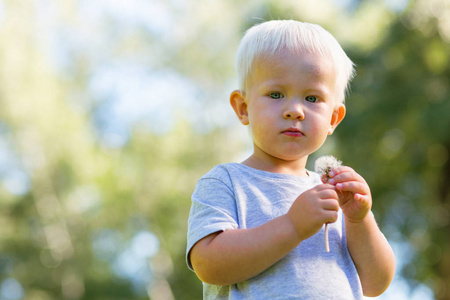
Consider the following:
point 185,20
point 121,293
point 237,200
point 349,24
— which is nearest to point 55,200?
point 121,293

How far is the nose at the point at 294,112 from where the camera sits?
2.34 metres

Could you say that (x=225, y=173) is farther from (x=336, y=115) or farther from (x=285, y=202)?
(x=336, y=115)

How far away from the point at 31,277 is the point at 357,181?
1944cm

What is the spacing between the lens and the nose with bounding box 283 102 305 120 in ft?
7.66

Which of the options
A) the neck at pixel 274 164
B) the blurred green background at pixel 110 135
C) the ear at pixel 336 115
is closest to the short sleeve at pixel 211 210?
the neck at pixel 274 164

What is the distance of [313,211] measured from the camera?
81.9 inches

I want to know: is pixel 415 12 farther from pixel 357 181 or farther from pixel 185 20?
pixel 357 181

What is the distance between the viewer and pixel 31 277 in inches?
782

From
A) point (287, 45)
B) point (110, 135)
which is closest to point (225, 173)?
point (287, 45)

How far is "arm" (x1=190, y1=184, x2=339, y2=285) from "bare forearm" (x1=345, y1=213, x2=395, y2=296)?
0.33 m

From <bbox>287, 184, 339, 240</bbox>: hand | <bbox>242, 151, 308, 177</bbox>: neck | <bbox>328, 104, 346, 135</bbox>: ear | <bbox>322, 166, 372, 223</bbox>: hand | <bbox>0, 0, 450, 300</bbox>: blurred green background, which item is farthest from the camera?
<bbox>0, 0, 450, 300</bbox>: blurred green background

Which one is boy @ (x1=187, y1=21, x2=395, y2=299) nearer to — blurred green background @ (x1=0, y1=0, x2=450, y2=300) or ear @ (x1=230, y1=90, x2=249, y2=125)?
ear @ (x1=230, y1=90, x2=249, y2=125)

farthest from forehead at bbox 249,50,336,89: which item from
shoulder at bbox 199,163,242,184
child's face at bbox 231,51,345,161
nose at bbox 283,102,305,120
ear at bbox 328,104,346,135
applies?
shoulder at bbox 199,163,242,184

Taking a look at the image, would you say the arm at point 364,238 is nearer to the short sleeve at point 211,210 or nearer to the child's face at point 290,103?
the child's face at point 290,103
